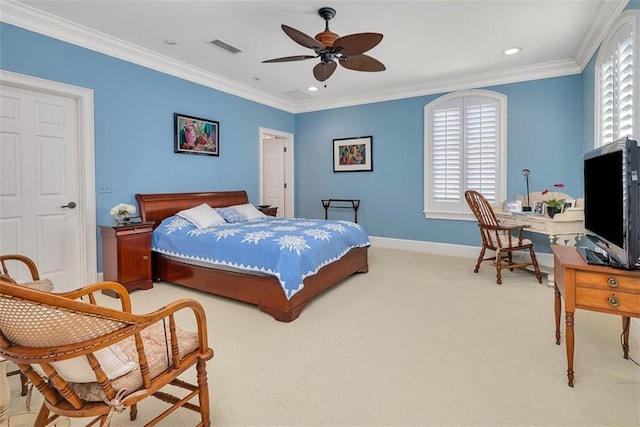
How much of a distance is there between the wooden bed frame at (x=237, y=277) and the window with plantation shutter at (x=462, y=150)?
2.01 m

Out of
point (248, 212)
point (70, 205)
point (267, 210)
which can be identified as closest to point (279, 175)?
point (267, 210)

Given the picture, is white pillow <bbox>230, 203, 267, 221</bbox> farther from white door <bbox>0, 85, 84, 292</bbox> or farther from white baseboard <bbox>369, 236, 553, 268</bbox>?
white baseboard <bbox>369, 236, 553, 268</bbox>

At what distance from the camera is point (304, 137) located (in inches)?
271

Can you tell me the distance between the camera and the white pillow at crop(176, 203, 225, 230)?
4094mm

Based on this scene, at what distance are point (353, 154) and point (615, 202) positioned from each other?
4743 mm

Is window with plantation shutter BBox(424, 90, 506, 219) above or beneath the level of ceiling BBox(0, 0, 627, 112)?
beneath

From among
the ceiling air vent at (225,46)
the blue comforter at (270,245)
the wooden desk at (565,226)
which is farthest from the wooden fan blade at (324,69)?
the wooden desk at (565,226)

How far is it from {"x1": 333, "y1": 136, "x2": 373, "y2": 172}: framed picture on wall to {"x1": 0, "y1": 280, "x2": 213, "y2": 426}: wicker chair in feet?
16.9

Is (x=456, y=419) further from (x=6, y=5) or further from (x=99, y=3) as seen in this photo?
(x=6, y=5)

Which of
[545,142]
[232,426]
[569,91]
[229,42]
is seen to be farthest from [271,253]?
[569,91]

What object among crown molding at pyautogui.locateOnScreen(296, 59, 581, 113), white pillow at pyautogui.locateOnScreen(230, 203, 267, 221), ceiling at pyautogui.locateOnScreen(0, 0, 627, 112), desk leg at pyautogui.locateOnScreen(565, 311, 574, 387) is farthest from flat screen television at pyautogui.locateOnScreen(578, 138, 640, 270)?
white pillow at pyautogui.locateOnScreen(230, 203, 267, 221)

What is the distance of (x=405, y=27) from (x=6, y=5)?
374 cm

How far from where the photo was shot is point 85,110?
365 centimetres

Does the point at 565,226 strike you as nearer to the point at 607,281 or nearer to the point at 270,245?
the point at 607,281
